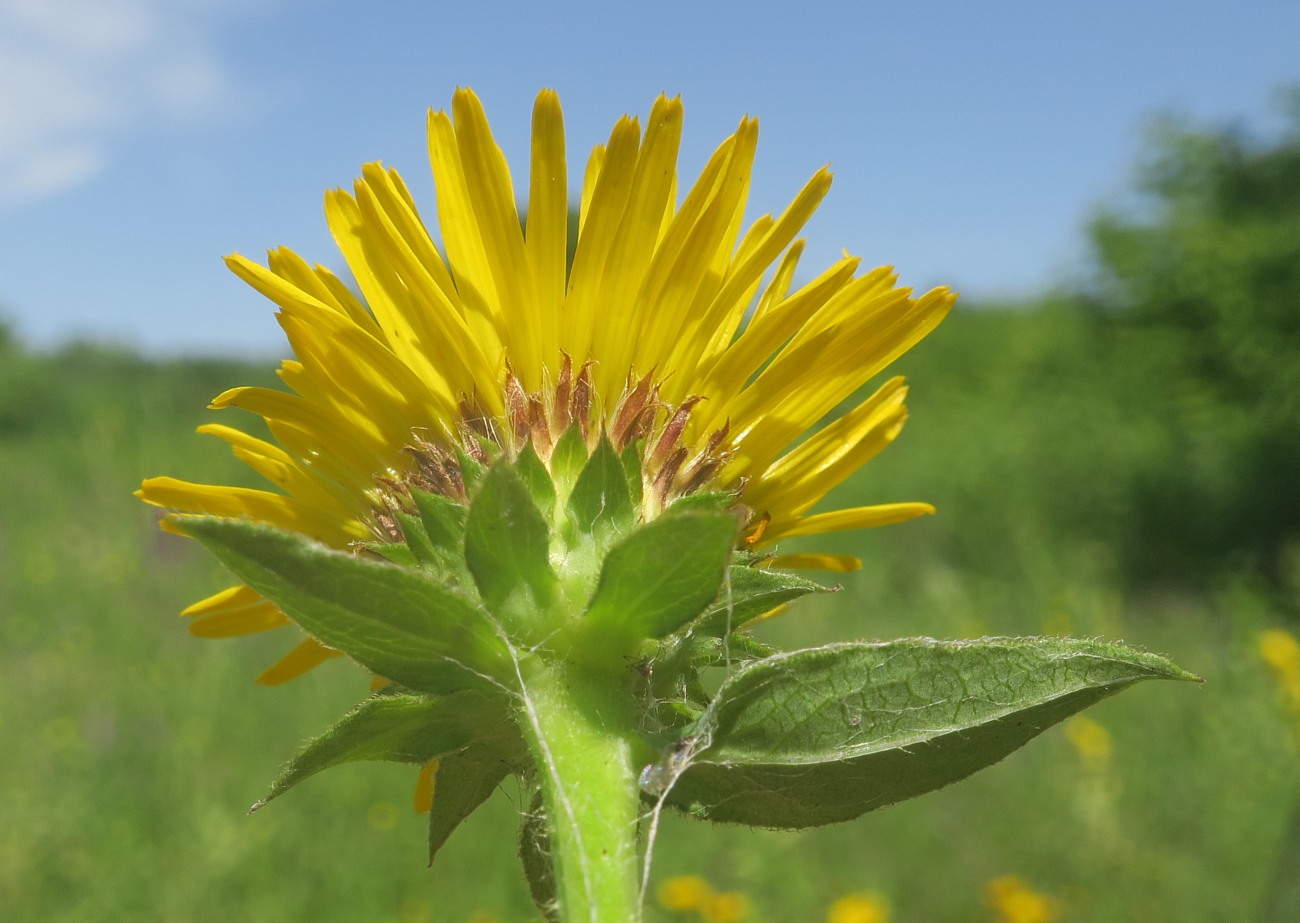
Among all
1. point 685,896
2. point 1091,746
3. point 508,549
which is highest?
point 508,549

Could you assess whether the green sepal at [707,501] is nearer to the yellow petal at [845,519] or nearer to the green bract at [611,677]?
the green bract at [611,677]

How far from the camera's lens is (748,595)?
2.77ft

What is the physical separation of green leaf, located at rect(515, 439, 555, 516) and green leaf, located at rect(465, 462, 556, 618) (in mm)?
89

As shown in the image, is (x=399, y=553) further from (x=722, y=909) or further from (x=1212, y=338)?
(x=1212, y=338)

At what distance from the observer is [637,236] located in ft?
3.47

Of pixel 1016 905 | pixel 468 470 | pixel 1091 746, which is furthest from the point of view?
pixel 1091 746

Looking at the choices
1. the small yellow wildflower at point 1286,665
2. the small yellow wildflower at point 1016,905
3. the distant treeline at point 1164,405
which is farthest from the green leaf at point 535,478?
the distant treeline at point 1164,405

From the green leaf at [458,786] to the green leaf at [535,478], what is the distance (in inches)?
9.2

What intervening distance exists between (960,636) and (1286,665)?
8.68 feet

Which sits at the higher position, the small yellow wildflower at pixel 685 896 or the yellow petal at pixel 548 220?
the yellow petal at pixel 548 220

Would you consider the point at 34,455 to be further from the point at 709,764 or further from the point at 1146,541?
the point at 709,764

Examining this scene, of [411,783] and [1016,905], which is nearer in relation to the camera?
[1016,905]

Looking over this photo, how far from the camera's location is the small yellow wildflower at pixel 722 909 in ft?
13.7

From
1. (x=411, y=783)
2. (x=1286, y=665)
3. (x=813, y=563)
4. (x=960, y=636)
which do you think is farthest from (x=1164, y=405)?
(x=813, y=563)
